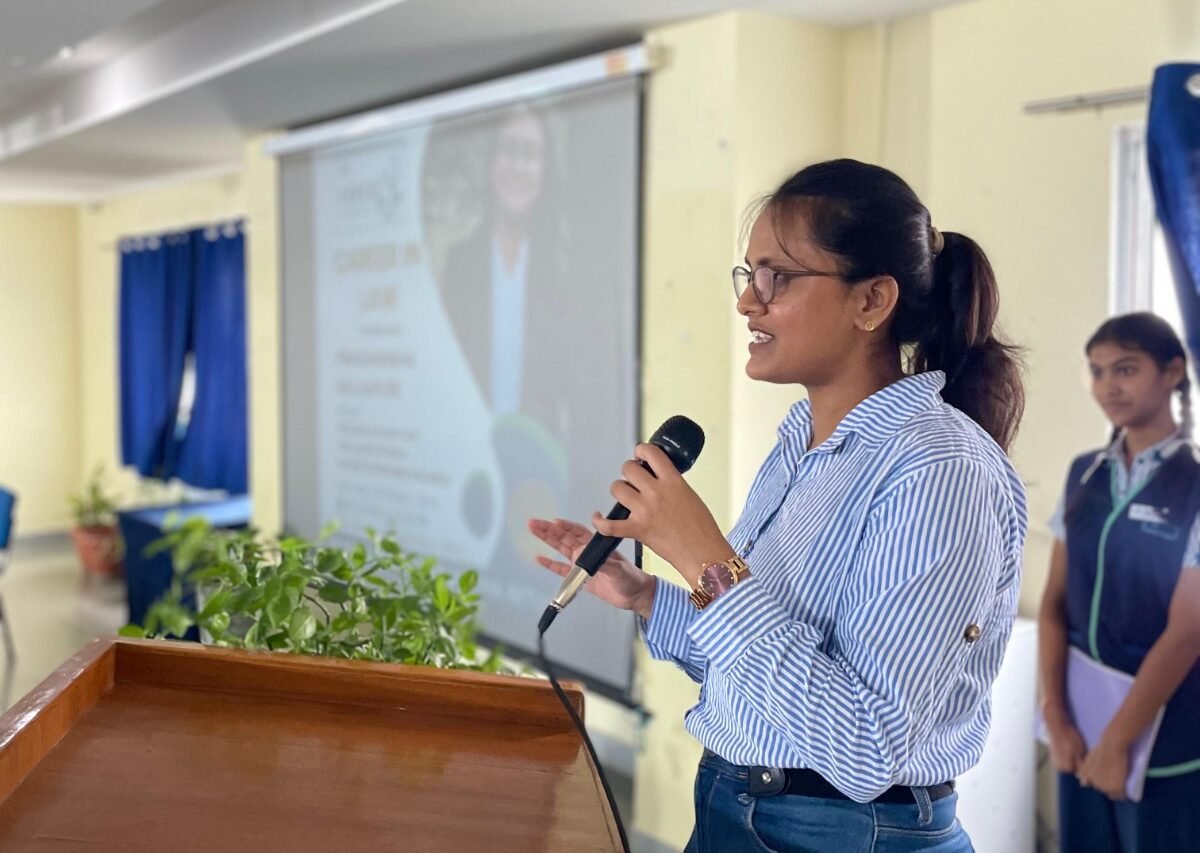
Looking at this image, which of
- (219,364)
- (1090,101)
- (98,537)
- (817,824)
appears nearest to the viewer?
(817,824)

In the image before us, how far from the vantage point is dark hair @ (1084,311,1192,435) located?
2238mm

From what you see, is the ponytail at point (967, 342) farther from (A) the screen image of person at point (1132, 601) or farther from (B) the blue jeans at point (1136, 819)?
(B) the blue jeans at point (1136, 819)

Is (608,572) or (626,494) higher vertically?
(626,494)

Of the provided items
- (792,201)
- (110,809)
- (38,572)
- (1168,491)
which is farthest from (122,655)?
(38,572)

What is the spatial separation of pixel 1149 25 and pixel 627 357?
5.05 ft

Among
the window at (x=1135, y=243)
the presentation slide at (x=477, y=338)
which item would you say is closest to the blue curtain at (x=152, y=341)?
the presentation slide at (x=477, y=338)

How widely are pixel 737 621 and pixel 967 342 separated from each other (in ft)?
1.29

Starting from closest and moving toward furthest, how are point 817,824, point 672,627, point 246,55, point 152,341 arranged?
point 817,824 < point 672,627 < point 246,55 < point 152,341

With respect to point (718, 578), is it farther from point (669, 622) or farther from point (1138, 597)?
point (1138, 597)

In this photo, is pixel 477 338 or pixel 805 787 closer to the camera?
pixel 805 787

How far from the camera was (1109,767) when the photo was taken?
2.20m

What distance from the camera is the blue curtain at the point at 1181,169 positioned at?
7.08 ft

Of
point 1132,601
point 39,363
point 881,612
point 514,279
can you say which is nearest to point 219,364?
point 39,363

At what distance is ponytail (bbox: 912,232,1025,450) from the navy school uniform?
1.26 meters
